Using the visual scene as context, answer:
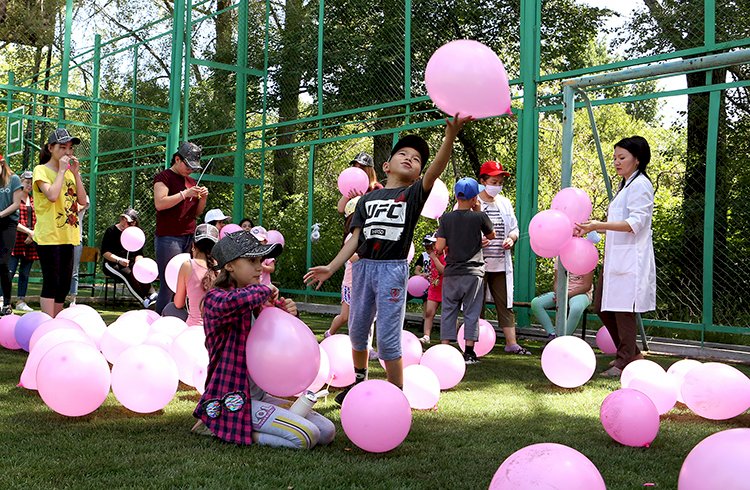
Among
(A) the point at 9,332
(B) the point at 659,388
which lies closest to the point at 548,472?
(B) the point at 659,388

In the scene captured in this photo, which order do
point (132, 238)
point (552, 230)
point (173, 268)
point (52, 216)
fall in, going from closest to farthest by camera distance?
point (552, 230)
point (52, 216)
point (173, 268)
point (132, 238)

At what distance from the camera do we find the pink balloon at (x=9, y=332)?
6129 millimetres

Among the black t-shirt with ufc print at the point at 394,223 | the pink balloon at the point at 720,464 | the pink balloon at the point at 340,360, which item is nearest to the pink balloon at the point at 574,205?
the black t-shirt with ufc print at the point at 394,223

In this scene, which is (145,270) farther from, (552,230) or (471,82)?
(471,82)

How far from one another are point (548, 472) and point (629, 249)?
3670 mm

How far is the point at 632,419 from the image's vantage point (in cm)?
351

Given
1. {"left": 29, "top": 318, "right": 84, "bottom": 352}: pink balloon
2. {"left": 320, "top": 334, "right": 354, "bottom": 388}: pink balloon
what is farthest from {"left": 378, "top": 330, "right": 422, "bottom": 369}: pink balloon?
{"left": 29, "top": 318, "right": 84, "bottom": 352}: pink balloon

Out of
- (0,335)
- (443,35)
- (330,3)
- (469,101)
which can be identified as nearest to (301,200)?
(330,3)

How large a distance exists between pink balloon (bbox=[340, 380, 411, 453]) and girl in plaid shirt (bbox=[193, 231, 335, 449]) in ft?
0.77

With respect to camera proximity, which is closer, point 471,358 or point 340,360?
point 340,360

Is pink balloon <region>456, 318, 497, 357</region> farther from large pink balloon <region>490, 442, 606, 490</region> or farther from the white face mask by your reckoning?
large pink balloon <region>490, 442, 606, 490</region>

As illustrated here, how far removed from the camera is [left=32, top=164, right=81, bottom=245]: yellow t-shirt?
5.99 m

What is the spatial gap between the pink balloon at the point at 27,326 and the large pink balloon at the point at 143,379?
231 centimetres

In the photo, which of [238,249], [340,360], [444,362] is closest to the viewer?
[238,249]
